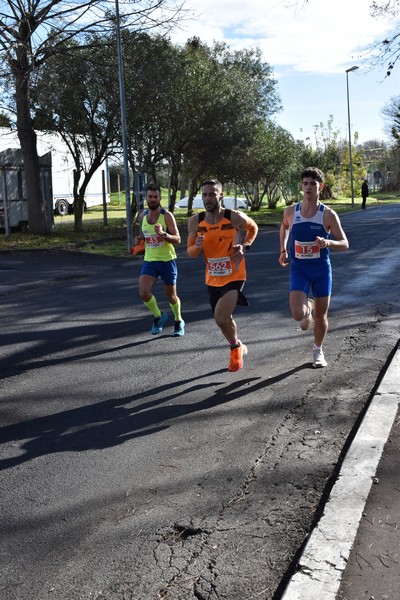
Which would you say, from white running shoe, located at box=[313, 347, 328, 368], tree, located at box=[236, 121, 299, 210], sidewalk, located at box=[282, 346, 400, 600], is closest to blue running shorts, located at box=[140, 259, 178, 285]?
white running shoe, located at box=[313, 347, 328, 368]

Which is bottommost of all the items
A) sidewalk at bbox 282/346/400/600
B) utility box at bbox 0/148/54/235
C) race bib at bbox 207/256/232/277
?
sidewalk at bbox 282/346/400/600

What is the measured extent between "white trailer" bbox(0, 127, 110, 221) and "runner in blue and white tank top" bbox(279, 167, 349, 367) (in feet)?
73.2

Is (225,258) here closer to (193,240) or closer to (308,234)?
(193,240)

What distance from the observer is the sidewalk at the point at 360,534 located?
10.5 feet

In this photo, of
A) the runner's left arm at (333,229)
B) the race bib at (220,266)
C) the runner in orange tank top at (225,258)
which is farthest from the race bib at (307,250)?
the race bib at (220,266)

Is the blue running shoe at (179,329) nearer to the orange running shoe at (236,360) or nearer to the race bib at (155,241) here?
the race bib at (155,241)

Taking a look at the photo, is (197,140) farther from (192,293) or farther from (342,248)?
(342,248)

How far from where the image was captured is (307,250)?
279 inches

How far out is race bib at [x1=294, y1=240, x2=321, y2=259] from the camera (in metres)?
7.05

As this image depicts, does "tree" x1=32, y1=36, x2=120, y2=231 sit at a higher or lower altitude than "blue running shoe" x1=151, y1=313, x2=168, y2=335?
higher

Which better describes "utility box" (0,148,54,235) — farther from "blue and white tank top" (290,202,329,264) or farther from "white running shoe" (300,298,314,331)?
"blue and white tank top" (290,202,329,264)

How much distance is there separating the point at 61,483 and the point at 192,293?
8.25 meters

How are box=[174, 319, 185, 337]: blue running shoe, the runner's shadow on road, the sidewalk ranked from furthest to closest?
box=[174, 319, 185, 337]: blue running shoe, the runner's shadow on road, the sidewalk

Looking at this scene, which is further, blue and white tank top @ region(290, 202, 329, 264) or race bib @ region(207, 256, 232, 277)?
race bib @ region(207, 256, 232, 277)
